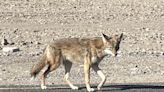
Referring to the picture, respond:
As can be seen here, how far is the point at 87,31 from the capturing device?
26688mm

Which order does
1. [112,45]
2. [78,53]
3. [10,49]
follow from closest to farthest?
[112,45], [78,53], [10,49]

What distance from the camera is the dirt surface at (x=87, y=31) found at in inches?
632

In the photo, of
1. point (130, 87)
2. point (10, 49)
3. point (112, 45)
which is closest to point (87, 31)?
point (10, 49)

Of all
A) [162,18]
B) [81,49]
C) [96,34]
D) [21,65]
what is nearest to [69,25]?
[96,34]

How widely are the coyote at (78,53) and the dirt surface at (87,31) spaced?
6.25 feet

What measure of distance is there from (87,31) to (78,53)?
14.5 metres

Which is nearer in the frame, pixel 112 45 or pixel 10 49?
pixel 112 45

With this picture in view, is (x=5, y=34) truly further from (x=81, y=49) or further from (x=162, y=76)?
(x=81, y=49)

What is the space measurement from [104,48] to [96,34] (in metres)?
13.9

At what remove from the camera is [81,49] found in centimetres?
1223

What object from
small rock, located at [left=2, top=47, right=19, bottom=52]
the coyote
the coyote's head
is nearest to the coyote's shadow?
the coyote

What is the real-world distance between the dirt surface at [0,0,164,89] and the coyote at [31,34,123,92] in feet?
6.25

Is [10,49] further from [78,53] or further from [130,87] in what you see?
[130,87]

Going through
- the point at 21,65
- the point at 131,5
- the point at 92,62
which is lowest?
the point at 131,5
